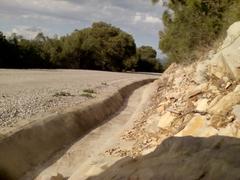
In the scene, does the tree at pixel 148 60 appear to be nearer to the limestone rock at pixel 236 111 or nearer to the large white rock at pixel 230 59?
the large white rock at pixel 230 59

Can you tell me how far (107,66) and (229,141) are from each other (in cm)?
7451

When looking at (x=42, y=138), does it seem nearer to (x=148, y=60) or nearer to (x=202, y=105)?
(x=202, y=105)

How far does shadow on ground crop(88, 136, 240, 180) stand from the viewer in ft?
32.0

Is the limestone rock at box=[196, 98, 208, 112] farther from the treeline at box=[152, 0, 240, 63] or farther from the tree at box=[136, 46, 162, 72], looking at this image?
the tree at box=[136, 46, 162, 72]

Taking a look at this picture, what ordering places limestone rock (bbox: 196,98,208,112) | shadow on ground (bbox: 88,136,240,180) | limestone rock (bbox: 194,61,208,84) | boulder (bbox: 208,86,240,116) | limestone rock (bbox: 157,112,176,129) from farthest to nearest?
limestone rock (bbox: 194,61,208,84) → limestone rock (bbox: 157,112,176,129) → limestone rock (bbox: 196,98,208,112) → boulder (bbox: 208,86,240,116) → shadow on ground (bbox: 88,136,240,180)

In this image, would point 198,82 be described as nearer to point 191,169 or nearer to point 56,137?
point 56,137

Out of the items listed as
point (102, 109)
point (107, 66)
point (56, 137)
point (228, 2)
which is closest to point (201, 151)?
point (56, 137)

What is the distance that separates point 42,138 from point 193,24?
55.7ft

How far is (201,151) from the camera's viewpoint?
10.8 meters

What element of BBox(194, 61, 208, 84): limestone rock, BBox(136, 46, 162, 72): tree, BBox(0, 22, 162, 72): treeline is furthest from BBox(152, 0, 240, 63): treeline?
BBox(136, 46, 162, 72): tree

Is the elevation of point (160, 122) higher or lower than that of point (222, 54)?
lower

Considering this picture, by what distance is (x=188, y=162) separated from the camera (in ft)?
33.9

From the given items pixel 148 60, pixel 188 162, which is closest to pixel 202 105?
pixel 188 162

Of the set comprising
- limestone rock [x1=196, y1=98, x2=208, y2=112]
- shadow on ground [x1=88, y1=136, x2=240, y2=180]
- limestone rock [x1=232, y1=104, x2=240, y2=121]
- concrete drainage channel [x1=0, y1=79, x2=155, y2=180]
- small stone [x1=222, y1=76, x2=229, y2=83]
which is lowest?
concrete drainage channel [x1=0, y1=79, x2=155, y2=180]
